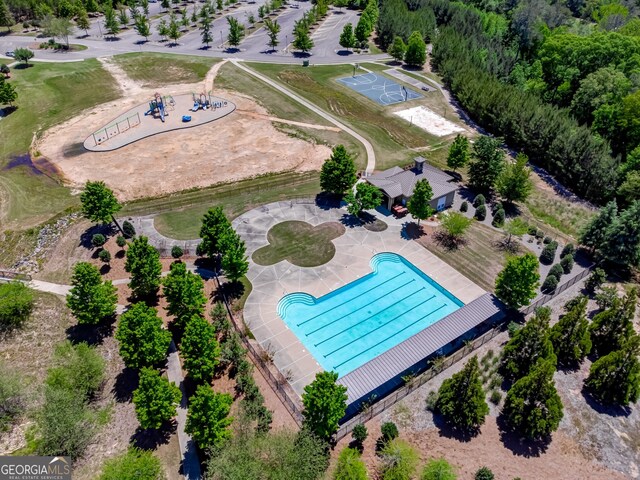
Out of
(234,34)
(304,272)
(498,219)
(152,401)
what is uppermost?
(234,34)

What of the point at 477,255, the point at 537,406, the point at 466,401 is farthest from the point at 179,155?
the point at 537,406

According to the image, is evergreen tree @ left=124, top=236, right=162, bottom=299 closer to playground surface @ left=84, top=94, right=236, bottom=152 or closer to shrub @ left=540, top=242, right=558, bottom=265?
playground surface @ left=84, top=94, right=236, bottom=152

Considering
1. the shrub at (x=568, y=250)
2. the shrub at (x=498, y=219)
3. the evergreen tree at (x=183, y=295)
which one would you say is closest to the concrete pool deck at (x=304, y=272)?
the evergreen tree at (x=183, y=295)

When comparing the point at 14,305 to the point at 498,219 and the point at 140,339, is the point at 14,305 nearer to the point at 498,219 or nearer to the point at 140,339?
the point at 140,339

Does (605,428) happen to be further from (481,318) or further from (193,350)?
(193,350)

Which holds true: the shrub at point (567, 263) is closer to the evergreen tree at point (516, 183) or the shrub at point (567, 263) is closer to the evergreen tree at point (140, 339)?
the evergreen tree at point (516, 183)

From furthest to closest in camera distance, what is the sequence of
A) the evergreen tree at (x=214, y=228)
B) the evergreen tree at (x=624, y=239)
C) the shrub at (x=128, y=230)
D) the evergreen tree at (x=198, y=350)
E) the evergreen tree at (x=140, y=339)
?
the shrub at (x=128, y=230) → the evergreen tree at (x=624, y=239) → the evergreen tree at (x=214, y=228) → the evergreen tree at (x=140, y=339) → the evergreen tree at (x=198, y=350)

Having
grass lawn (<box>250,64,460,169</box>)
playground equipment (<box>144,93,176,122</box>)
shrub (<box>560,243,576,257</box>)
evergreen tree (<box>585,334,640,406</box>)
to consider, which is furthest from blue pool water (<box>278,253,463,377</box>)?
playground equipment (<box>144,93,176,122</box>)
